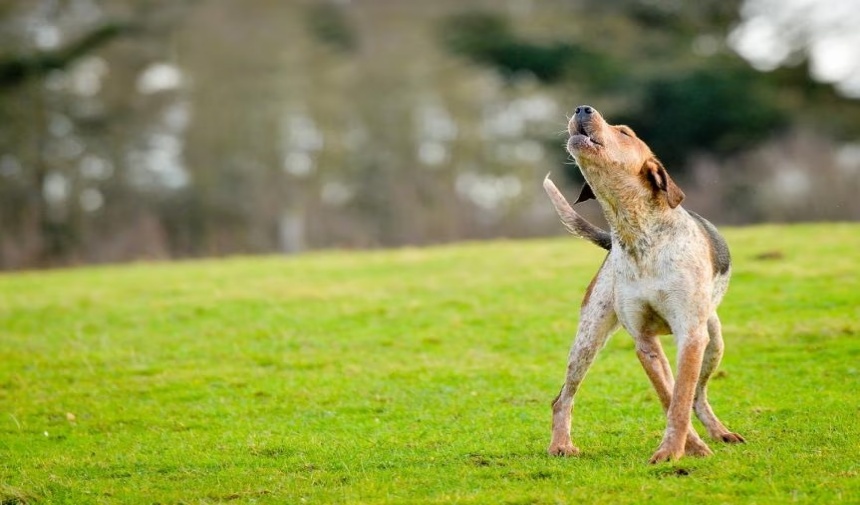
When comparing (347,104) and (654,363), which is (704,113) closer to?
(347,104)

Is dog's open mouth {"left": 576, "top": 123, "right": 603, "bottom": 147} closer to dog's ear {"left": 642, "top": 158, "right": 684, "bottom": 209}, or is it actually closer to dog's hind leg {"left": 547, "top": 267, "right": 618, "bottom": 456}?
dog's ear {"left": 642, "top": 158, "right": 684, "bottom": 209}

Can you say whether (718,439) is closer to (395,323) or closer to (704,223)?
(704,223)

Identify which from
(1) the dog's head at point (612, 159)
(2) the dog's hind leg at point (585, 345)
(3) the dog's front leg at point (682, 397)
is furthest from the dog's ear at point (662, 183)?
(3) the dog's front leg at point (682, 397)

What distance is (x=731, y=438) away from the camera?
788 centimetres

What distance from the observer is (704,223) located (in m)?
7.81

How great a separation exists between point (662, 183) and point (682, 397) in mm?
1471

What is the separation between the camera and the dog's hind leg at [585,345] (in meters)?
7.80

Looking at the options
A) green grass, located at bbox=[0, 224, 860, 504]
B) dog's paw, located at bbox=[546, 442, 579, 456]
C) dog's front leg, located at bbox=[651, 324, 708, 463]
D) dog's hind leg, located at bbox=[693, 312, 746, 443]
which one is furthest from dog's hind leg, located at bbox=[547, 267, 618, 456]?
dog's front leg, located at bbox=[651, 324, 708, 463]

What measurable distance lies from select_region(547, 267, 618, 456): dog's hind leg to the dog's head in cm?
77

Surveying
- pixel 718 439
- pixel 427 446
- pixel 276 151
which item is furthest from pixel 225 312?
pixel 276 151

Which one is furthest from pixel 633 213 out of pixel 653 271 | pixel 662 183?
pixel 653 271

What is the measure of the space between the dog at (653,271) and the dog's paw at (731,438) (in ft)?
1.72

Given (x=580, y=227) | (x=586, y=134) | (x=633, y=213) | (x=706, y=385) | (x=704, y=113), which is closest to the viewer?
(x=586, y=134)

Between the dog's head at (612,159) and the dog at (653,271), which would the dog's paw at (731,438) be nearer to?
the dog at (653,271)
